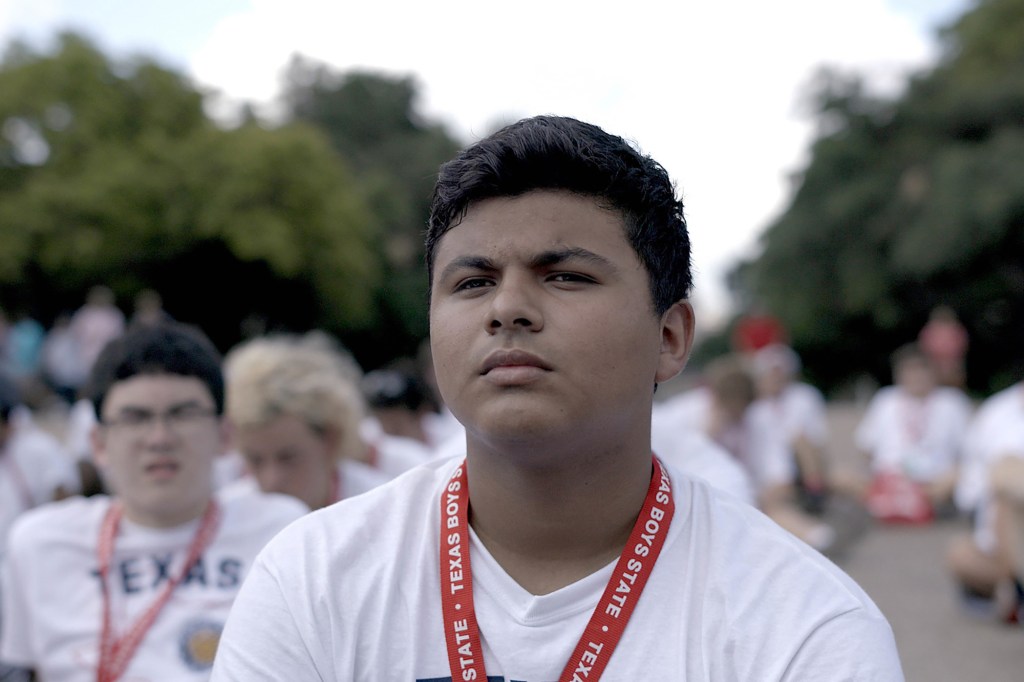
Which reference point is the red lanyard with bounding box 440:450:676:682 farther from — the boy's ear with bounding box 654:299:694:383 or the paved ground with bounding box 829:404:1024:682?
the paved ground with bounding box 829:404:1024:682

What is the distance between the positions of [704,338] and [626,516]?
134 feet

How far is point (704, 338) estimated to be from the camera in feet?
140

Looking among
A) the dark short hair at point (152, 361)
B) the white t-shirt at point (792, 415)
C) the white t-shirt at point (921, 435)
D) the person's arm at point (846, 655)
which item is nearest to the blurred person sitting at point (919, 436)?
the white t-shirt at point (921, 435)

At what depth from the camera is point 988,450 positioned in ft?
24.4

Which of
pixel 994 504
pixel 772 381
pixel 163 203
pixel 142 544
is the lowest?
pixel 142 544

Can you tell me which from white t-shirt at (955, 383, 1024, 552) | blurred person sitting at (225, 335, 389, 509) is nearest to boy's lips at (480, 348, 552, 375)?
blurred person sitting at (225, 335, 389, 509)

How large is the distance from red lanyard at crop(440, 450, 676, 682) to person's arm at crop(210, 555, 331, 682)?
0.23 m

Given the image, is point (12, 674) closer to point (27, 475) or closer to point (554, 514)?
point (554, 514)

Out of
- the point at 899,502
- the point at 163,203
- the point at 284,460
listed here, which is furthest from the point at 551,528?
the point at 163,203

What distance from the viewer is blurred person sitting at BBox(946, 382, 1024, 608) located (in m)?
6.25

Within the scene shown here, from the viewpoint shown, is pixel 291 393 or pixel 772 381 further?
pixel 772 381

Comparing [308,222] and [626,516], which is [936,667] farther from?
[308,222]

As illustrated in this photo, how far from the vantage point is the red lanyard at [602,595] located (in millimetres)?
1928

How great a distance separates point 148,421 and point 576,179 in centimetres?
195
